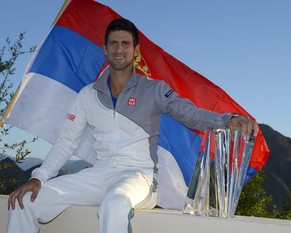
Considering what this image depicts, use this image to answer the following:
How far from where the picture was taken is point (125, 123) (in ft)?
10.3

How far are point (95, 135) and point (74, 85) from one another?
106 cm

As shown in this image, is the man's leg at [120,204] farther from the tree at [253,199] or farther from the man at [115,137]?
the tree at [253,199]

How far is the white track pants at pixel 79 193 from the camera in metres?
2.73

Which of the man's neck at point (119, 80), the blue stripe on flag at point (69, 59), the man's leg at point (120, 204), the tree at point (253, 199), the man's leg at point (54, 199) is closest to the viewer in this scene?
the man's leg at point (120, 204)

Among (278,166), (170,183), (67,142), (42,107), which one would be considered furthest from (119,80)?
(278,166)

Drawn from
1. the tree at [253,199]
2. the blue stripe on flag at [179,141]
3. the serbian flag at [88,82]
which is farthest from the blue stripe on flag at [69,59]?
the tree at [253,199]

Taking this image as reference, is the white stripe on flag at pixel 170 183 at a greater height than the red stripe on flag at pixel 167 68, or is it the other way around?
the red stripe on flag at pixel 167 68

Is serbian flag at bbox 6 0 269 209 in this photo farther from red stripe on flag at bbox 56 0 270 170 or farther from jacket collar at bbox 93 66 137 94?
jacket collar at bbox 93 66 137 94

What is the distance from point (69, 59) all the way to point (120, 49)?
1.15 meters

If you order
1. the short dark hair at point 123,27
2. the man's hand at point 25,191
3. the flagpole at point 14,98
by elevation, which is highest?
the short dark hair at point 123,27

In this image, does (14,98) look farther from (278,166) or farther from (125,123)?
(278,166)

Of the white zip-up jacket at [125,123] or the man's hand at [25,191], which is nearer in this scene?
the man's hand at [25,191]

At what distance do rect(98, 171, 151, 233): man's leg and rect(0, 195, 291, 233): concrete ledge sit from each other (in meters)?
0.13

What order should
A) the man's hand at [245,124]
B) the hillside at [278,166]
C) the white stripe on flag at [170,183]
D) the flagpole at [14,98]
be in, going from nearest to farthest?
1. the man's hand at [245,124]
2. the white stripe on flag at [170,183]
3. the flagpole at [14,98]
4. the hillside at [278,166]
